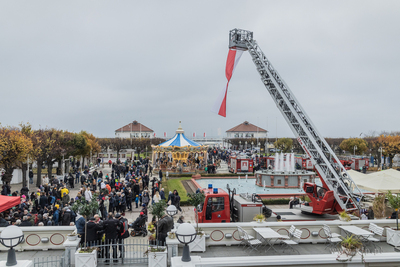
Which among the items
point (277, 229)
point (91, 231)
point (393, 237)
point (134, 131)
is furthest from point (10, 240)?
point (134, 131)

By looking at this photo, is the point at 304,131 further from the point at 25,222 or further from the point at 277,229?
the point at 25,222

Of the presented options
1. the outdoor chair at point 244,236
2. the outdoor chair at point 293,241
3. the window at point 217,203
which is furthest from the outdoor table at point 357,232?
the window at point 217,203

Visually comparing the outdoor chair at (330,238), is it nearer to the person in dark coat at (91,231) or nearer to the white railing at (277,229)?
the white railing at (277,229)

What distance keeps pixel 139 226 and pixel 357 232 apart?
831cm

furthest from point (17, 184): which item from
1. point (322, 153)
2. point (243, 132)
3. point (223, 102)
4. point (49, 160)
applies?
point (243, 132)

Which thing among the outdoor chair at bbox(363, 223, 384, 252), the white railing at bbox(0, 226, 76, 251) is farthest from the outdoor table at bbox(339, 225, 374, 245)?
the white railing at bbox(0, 226, 76, 251)

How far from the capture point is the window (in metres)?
11.8

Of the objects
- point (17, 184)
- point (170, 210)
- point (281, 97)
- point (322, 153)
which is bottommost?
point (17, 184)

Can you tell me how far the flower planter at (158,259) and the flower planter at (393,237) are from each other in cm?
774

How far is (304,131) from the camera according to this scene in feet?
45.3

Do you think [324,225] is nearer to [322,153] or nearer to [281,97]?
[322,153]

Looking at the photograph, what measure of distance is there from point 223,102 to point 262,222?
28.0 feet

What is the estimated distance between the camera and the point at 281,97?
1452 centimetres

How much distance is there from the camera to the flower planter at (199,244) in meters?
9.66
